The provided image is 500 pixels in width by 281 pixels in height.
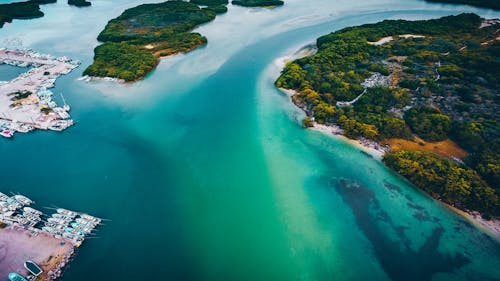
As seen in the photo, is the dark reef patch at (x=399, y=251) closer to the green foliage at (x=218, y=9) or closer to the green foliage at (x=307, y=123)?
the green foliage at (x=307, y=123)

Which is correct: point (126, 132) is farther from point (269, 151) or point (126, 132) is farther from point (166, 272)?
point (166, 272)

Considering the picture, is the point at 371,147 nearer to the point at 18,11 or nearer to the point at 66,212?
the point at 66,212

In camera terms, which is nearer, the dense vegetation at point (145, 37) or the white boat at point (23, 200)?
the white boat at point (23, 200)

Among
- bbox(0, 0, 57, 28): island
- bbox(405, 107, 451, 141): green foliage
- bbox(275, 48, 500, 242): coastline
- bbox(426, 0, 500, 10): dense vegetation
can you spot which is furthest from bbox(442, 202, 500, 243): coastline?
Result: bbox(0, 0, 57, 28): island

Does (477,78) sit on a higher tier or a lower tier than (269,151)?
higher

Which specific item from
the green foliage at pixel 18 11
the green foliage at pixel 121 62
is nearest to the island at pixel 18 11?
the green foliage at pixel 18 11

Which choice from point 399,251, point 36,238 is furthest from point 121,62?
point 399,251

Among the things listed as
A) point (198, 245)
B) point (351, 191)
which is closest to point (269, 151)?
point (351, 191)

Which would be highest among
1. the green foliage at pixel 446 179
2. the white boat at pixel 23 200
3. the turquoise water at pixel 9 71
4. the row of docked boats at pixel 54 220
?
the turquoise water at pixel 9 71
